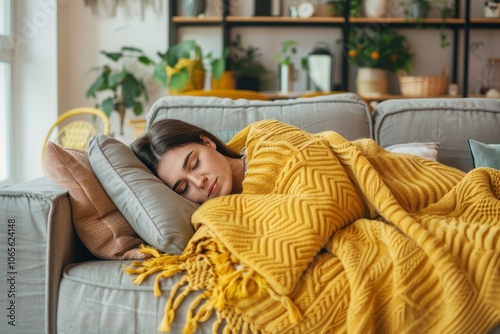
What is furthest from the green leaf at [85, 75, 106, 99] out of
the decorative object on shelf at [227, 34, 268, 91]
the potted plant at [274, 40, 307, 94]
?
the potted plant at [274, 40, 307, 94]

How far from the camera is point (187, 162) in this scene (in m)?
1.93

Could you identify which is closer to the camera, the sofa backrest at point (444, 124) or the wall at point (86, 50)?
the sofa backrest at point (444, 124)

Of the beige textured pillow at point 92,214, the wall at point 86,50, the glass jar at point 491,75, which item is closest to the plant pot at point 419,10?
the wall at point 86,50

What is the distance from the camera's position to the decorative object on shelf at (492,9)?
424 centimetres

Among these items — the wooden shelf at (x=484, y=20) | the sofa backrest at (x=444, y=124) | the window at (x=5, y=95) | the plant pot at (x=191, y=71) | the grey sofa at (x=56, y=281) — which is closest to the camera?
the grey sofa at (x=56, y=281)

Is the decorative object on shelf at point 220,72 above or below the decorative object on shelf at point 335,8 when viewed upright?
below

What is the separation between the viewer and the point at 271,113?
238 cm

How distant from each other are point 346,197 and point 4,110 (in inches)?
113

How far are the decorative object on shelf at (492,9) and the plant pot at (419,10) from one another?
0.39m

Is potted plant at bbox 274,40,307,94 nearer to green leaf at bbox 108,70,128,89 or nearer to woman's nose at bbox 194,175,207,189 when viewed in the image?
green leaf at bbox 108,70,128,89

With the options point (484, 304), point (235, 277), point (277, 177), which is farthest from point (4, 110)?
point (484, 304)

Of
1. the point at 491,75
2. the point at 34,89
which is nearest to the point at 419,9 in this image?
the point at 491,75

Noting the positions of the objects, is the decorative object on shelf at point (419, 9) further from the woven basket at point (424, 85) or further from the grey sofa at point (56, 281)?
the grey sofa at point (56, 281)

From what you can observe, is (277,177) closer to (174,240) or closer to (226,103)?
(174,240)
